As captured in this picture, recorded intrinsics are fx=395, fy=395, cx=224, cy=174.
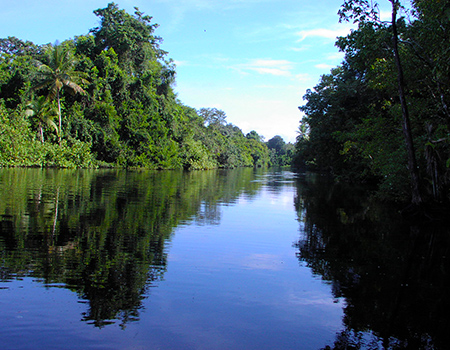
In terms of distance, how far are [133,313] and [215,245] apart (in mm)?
4053

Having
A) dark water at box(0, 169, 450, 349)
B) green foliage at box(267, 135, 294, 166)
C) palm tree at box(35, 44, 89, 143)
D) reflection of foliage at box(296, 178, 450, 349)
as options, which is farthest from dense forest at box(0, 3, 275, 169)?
green foliage at box(267, 135, 294, 166)

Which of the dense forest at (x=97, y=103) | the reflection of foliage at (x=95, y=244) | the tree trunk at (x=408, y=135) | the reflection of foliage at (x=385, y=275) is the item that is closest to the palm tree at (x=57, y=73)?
the dense forest at (x=97, y=103)

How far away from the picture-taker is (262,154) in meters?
147

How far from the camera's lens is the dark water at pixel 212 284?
411cm

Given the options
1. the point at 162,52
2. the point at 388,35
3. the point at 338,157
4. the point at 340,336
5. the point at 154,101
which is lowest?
the point at 340,336

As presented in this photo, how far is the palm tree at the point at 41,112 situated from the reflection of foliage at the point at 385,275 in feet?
107

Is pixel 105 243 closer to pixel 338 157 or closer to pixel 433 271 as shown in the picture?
pixel 433 271

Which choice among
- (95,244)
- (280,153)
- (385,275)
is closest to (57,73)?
(95,244)

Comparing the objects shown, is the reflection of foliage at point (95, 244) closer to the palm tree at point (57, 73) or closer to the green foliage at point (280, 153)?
the palm tree at point (57, 73)

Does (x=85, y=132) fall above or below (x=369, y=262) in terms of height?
above

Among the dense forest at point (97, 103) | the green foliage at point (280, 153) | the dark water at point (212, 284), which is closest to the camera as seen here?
the dark water at point (212, 284)

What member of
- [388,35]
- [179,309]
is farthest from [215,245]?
[388,35]

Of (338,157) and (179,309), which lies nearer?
(179,309)

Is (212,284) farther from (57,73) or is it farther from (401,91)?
(57,73)
